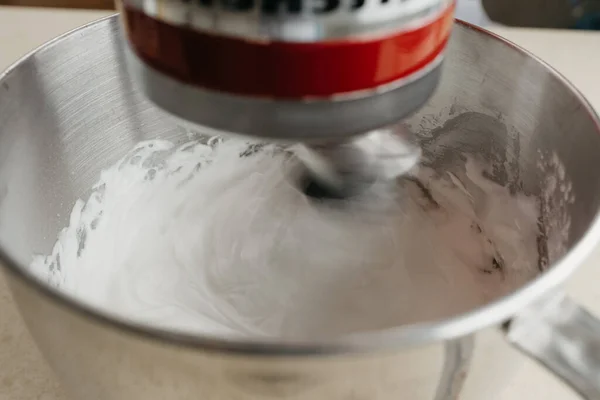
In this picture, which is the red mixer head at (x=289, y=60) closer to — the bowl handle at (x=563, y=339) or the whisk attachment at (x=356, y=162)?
the bowl handle at (x=563, y=339)

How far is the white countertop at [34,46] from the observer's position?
0.46 meters

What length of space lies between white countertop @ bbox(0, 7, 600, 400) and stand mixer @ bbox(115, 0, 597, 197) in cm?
21

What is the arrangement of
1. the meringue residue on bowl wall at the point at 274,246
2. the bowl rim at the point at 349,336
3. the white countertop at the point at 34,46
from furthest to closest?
the meringue residue on bowl wall at the point at 274,246
the white countertop at the point at 34,46
the bowl rim at the point at 349,336

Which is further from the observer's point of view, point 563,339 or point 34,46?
point 34,46

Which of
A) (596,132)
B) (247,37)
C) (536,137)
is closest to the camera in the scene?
(247,37)

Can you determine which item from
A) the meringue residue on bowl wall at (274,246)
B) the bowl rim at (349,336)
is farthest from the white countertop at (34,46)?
the bowl rim at (349,336)

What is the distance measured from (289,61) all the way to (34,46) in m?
0.54

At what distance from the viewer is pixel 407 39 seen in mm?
324

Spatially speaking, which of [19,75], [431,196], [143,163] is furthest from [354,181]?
[19,75]

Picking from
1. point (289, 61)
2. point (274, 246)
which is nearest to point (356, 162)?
point (274, 246)

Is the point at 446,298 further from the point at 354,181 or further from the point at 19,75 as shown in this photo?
the point at 19,75

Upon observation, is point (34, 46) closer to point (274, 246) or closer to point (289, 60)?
point (274, 246)

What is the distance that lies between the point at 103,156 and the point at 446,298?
33cm

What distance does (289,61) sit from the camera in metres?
0.31
